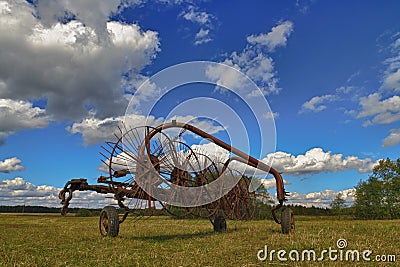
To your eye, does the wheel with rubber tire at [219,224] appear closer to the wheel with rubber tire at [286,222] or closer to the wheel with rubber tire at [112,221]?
the wheel with rubber tire at [286,222]

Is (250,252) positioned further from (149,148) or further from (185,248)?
(149,148)

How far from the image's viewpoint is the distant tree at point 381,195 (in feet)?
203

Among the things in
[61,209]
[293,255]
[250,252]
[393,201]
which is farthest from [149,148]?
[393,201]

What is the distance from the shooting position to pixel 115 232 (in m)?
12.7

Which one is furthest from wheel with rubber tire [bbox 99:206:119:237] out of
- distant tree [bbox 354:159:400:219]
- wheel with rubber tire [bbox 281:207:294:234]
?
distant tree [bbox 354:159:400:219]

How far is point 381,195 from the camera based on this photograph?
6341cm

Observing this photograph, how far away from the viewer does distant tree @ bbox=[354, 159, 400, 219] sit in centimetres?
6175

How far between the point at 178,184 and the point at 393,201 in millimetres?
62711
